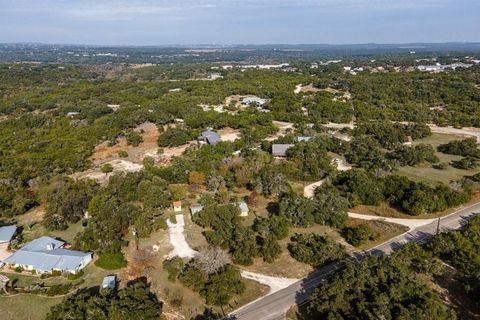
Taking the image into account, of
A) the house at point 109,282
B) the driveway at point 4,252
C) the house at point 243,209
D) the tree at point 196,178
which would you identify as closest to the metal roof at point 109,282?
the house at point 109,282

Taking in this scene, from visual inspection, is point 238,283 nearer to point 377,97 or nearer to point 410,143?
point 410,143

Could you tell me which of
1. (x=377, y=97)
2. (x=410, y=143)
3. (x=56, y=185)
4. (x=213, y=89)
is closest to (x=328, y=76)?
(x=377, y=97)

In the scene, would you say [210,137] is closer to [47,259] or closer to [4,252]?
[4,252]

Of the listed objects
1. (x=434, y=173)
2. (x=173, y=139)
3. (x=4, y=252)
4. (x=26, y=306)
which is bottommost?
(x=26, y=306)

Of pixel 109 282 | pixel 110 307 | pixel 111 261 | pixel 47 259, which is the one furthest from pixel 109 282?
pixel 47 259

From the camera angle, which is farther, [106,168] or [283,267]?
[106,168]

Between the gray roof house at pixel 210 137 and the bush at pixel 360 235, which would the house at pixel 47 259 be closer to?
the bush at pixel 360 235
